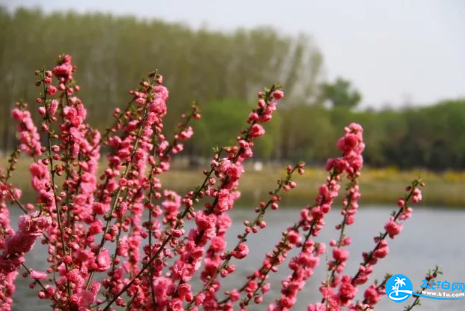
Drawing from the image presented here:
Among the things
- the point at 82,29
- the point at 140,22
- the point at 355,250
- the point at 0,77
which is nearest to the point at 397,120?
the point at 140,22

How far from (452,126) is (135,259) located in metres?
52.2

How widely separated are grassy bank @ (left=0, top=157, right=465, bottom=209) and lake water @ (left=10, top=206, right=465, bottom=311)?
5.48m

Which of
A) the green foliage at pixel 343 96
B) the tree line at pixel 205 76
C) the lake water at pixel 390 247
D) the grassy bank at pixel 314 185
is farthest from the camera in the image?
the green foliage at pixel 343 96

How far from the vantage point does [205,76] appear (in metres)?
46.7

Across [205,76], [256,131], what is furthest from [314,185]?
[256,131]

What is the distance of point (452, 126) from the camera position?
178ft

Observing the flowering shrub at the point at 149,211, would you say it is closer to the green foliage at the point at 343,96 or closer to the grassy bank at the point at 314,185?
the grassy bank at the point at 314,185

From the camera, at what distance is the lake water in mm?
8445

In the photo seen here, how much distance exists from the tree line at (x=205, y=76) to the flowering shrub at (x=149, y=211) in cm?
3516

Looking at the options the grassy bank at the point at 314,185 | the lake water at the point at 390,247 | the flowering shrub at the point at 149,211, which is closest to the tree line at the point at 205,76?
the grassy bank at the point at 314,185

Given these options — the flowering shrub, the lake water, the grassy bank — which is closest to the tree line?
the grassy bank

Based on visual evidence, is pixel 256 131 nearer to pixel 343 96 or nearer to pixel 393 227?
pixel 393 227

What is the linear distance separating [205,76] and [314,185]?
11895 millimetres

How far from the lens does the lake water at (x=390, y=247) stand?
845 centimetres
